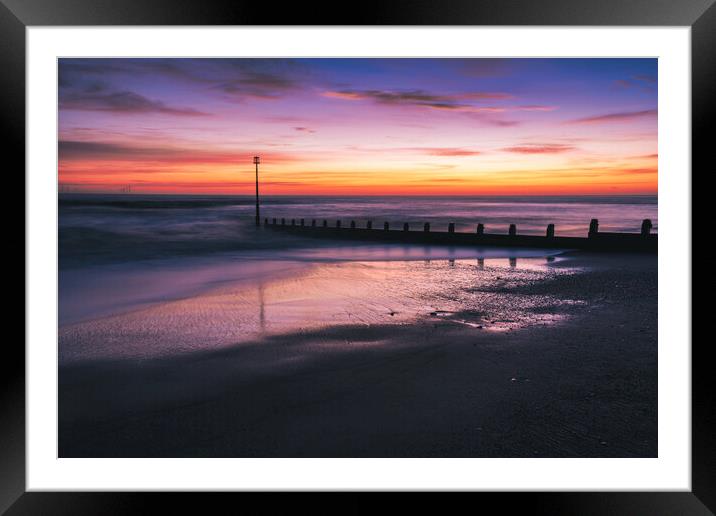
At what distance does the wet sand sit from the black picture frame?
0.44m

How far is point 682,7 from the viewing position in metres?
1.83

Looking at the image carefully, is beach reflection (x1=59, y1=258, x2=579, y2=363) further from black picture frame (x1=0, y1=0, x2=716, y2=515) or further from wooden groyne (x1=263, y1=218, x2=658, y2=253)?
wooden groyne (x1=263, y1=218, x2=658, y2=253)

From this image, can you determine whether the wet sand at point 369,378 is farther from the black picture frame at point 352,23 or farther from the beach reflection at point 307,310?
the black picture frame at point 352,23

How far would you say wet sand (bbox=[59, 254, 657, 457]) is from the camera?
242 cm

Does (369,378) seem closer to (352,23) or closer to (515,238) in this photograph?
(352,23)

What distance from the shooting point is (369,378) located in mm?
3277

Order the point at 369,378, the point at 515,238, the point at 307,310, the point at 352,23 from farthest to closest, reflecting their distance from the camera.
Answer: the point at 515,238 → the point at 307,310 → the point at 369,378 → the point at 352,23

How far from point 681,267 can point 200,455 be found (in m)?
2.11

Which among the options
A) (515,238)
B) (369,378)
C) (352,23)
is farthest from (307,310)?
(515,238)

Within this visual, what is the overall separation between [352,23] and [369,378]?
2.14m

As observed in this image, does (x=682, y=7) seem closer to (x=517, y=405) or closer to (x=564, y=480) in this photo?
(x=564, y=480)

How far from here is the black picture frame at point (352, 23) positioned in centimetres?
180

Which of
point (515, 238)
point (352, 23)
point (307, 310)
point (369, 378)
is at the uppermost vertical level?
point (352, 23)

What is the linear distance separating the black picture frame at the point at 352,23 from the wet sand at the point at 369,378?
44 cm
